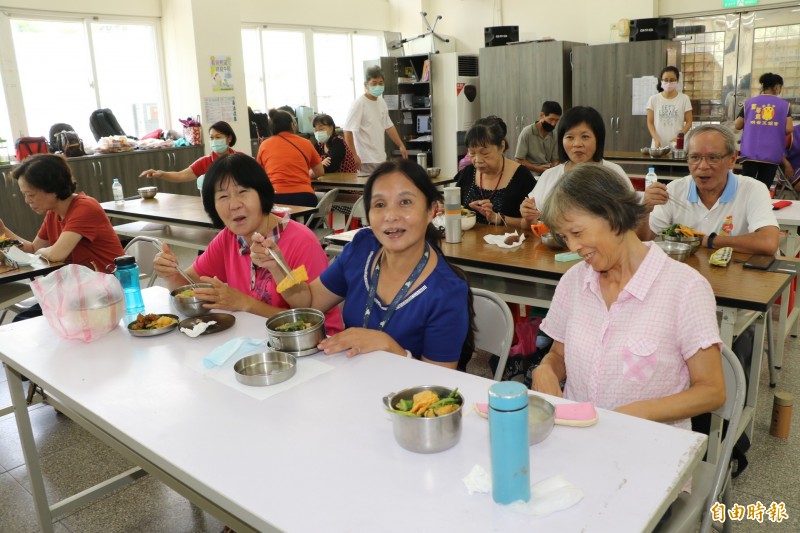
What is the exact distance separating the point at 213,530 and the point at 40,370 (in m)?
0.87

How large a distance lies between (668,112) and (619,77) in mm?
1181

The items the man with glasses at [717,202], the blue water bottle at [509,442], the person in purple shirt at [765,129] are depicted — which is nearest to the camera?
the blue water bottle at [509,442]

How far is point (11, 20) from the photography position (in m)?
6.69

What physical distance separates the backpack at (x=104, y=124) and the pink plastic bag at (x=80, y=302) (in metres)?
5.83

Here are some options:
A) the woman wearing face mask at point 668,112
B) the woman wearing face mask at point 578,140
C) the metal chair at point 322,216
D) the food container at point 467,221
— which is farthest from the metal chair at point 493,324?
the woman wearing face mask at point 668,112

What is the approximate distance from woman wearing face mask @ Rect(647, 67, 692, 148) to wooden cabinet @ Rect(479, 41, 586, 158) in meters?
1.59

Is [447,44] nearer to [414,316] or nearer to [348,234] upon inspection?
[348,234]

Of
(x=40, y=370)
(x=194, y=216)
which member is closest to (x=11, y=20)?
(x=194, y=216)

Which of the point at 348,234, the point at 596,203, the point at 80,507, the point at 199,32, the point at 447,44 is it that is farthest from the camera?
the point at 447,44

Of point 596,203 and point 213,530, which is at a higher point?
point 596,203

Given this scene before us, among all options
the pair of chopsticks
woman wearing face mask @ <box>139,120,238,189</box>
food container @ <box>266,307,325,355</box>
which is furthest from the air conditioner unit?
food container @ <box>266,307,325,355</box>

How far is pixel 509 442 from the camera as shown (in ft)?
3.37

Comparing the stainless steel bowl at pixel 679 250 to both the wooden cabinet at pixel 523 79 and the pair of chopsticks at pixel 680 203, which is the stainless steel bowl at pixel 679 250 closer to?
the pair of chopsticks at pixel 680 203

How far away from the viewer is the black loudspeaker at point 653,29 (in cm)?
766
